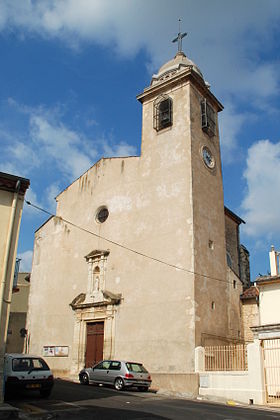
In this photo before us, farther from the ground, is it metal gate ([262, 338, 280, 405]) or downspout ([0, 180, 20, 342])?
downspout ([0, 180, 20, 342])

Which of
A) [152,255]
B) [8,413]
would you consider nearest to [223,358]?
[152,255]

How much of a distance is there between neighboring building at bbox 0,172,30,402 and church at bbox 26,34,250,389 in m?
8.59

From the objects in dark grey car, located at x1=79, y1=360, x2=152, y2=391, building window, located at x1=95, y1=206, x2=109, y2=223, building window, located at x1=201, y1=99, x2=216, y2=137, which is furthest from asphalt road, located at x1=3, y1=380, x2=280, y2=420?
building window, located at x1=201, y1=99, x2=216, y2=137

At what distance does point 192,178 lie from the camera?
774 inches

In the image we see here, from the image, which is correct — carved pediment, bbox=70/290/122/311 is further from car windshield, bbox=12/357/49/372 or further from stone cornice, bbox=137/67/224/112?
stone cornice, bbox=137/67/224/112

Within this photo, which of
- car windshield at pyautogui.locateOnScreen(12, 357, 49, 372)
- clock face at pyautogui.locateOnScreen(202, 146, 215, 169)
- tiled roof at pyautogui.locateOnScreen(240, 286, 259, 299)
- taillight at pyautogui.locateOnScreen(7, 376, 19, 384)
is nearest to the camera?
taillight at pyautogui.locateOnScreen(7, 376, 19, 384)

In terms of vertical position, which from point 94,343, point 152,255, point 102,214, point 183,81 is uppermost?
point 183,81

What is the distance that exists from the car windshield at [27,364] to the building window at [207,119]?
46.7 ft

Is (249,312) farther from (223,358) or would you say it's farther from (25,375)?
(25,375)

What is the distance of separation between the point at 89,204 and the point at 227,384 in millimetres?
13158

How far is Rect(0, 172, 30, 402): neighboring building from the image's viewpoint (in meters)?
10.5

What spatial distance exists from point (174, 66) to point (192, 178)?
808cm

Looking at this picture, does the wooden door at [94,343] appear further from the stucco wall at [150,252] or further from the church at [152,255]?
the stucco wall at [150,252]

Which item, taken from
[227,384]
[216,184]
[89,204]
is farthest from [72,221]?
[227,384]
